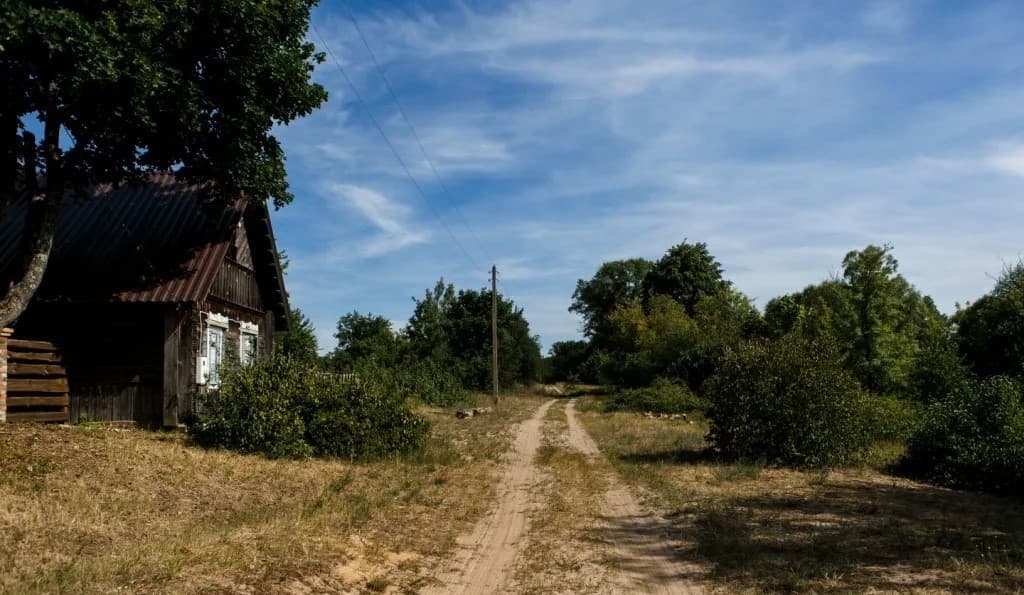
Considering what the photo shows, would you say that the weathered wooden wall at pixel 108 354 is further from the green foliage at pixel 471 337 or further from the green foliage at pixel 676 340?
the green foliage at pixel 471 337

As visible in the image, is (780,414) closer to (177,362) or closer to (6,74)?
(177,362)

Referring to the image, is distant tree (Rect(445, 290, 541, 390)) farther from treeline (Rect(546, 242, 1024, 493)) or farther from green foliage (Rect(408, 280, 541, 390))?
treeline (Rect(546, 242, 1024, 493))

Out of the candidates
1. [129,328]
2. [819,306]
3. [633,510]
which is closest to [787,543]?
[633,510]

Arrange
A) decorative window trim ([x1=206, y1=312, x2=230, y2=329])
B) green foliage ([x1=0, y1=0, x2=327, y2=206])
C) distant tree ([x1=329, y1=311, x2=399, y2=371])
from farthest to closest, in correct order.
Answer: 1. distant tree ([x1=329, y1=311, x2=399, y2=371])
2. decorative window trim ([x1=206, y1=312, x2=230, y2=329])
3. green foliage ([x1=0, y1=0, x2=327, y2=206])

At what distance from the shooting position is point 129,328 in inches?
703

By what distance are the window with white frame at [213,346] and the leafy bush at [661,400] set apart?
2012 centimetres

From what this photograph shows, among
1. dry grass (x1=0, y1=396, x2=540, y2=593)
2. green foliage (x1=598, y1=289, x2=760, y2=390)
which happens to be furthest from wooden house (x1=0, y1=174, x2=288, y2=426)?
green foliage (x1=598, y1=289, x2=760, y2=390)

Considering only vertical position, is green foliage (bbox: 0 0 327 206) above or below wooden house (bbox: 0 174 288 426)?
above

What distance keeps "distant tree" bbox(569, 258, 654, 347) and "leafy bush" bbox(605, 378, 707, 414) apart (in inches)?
1992

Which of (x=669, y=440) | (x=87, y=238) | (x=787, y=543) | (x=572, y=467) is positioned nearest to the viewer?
(x=787, y=543)

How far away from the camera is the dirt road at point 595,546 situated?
754 centimetres

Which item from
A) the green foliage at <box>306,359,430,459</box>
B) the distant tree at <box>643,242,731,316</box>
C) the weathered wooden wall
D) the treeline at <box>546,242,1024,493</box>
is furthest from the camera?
the distant tree at <box>643,242,731,316</box>

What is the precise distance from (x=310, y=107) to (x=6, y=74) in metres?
5.05

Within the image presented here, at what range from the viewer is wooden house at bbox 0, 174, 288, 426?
17.3 m
